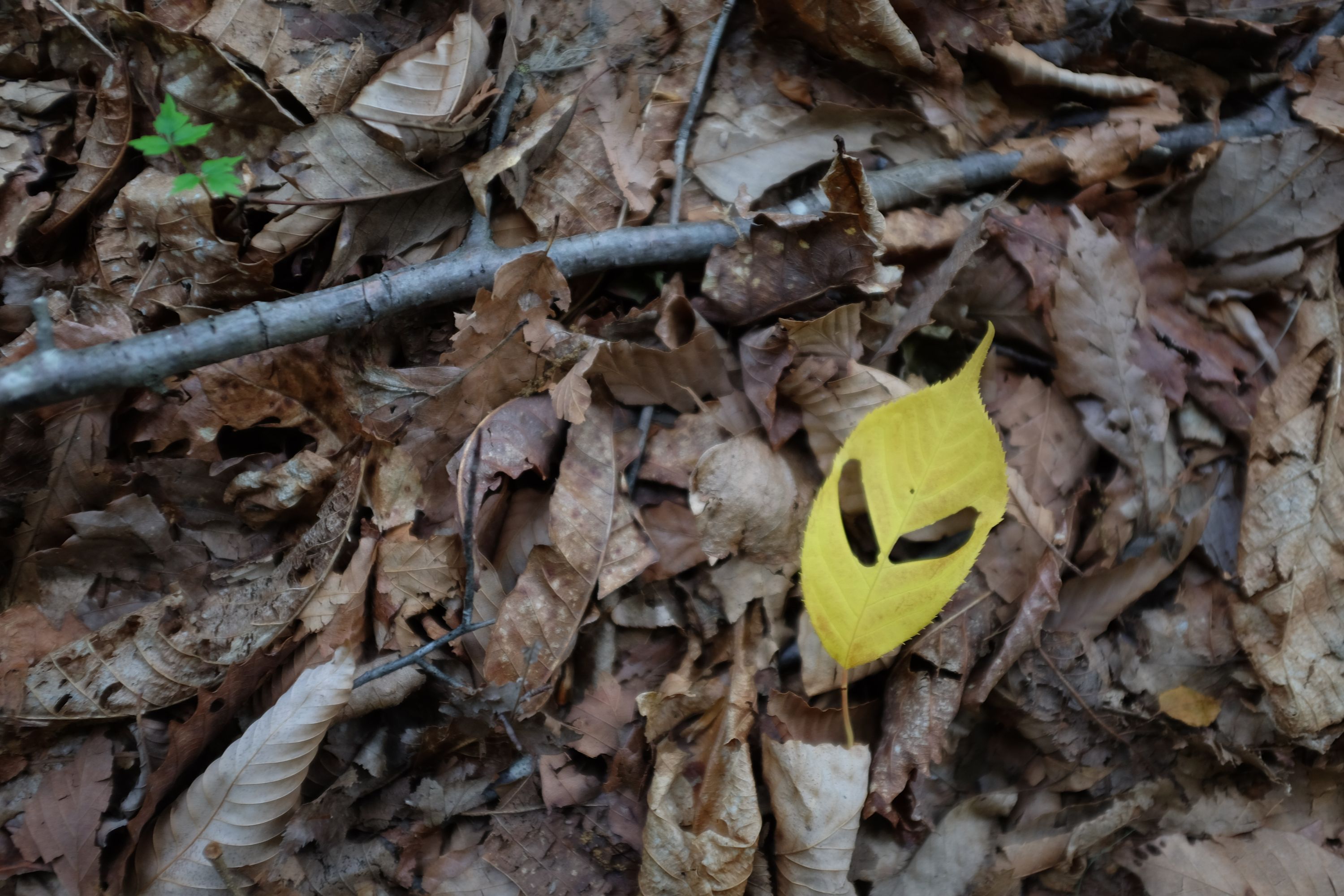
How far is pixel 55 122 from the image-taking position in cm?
193

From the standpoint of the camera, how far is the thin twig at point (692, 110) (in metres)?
1.96

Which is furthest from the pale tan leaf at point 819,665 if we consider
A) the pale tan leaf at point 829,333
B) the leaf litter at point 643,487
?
the pale tan leaf at point 829,333

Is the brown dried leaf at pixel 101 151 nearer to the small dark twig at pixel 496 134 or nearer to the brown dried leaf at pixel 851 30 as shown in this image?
the small dark twig at pixel 496 134

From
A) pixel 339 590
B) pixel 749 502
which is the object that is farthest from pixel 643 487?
pixel 339 590

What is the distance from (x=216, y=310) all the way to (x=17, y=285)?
497 mm

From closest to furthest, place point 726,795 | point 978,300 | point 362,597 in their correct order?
point 726,795, point 362,597, point 978,300

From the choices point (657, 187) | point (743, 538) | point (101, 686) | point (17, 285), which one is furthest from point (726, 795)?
point (17, 285)

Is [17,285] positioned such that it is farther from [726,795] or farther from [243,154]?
[726,795]

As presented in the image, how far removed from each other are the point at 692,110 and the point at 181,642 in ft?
5.98

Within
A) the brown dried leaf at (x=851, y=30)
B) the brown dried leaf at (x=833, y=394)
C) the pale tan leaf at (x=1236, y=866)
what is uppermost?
the brown dried leaf at (x=851, y=30)

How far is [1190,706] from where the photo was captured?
174cm

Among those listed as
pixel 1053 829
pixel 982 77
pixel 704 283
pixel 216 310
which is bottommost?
pixel 1053 829

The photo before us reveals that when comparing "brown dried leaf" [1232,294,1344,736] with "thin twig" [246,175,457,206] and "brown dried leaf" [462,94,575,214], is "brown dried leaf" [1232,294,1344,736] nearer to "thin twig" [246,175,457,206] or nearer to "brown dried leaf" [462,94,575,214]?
"brown dried leaf" [462,94,575,214]

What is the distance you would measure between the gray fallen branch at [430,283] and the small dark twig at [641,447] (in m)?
0.39
